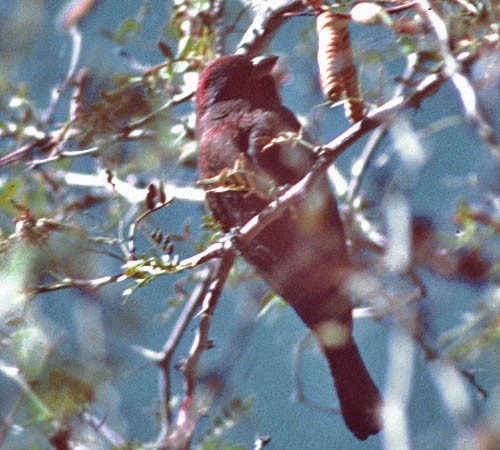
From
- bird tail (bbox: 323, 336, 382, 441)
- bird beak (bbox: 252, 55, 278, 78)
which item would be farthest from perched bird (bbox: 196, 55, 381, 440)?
bird beak (bbox: 252, 55, 278, 78)

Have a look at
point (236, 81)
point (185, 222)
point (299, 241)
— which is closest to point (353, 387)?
point (299, 241)

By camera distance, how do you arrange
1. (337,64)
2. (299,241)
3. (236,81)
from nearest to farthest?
(337,64) < (299,241) < (236,81)

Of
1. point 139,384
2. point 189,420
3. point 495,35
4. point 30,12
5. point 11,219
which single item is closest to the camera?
point 495,35

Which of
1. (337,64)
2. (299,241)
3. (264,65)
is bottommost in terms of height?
(299,241)

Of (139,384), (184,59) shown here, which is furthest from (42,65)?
(139,384)

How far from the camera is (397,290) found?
83.7 inches

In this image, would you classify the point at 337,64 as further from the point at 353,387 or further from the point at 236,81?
the point at 353,387

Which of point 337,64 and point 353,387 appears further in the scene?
point 353,387

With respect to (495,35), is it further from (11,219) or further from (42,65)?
(42,65)

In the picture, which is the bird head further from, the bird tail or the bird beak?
the bird tail

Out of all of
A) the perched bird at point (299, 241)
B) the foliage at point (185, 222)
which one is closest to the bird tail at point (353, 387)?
the perched bird at point (299, 241)

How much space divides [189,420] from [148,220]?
0.56 metres

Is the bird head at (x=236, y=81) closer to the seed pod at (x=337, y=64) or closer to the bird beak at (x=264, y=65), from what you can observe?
the bird beak at (x=264, y=65)

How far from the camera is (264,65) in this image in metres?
2.38
